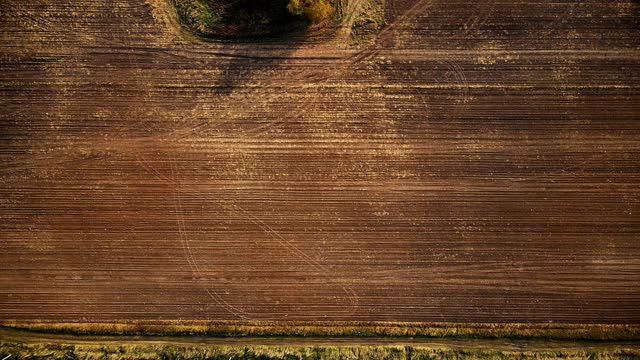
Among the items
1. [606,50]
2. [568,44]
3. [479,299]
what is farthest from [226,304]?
[606,50]

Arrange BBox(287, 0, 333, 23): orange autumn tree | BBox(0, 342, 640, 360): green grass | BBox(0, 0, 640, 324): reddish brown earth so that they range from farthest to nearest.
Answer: BBox(0, 342, 640, 360): green grass < BBox(0, 0, 640, 324): reddish brown earth < BBox(287, 0, 333, 23): orange autumn tree

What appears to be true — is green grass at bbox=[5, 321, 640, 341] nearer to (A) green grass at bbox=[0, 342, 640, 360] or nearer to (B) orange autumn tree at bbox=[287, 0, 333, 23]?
(A) green grass at bbox=[0, 342, 640, 360]

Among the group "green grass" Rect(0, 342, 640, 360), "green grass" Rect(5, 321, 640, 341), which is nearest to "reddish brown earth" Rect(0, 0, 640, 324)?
"green grass" Rect(5, 321, 640, 341)

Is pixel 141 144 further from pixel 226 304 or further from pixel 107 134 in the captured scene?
pixel 226 304

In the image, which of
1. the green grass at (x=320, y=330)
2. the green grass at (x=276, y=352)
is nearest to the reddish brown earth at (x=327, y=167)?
the green grass at (x=320, y=330)

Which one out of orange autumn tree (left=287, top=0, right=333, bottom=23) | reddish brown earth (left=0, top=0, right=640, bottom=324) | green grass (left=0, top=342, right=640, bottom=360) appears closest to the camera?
orange autumn tree (left=287, top=0, right=333, bottom=23)
